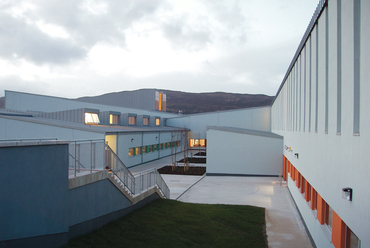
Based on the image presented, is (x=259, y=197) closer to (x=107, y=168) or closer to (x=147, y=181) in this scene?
(x=147, y=181)

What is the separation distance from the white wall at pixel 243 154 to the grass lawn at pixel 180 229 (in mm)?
12600

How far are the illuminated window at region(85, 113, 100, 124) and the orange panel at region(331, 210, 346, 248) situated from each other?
92.1 feet

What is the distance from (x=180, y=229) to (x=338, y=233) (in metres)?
5.21

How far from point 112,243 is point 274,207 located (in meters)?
11.2

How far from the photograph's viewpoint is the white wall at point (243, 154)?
89.5 feet

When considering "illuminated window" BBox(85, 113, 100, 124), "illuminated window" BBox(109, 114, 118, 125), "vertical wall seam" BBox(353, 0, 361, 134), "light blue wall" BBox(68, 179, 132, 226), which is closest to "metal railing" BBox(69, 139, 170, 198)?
"light blue wall" BBox(68, 179, 132, 226)

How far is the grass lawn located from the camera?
29.5 ft

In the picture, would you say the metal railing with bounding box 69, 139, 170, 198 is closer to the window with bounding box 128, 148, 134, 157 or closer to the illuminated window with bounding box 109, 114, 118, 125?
the window with bounding box 128, 148, 134, 157

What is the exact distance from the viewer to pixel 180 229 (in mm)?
10828

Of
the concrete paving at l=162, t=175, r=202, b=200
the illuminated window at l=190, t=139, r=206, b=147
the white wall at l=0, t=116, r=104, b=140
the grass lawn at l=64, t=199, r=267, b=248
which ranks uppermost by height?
the white wall at l=0, t=116, r=104, b=140

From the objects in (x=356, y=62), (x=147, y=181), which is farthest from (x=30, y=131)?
(x=356, y=62)

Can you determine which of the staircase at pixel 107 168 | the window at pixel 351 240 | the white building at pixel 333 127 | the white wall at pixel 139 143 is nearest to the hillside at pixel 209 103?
the white wall at pixel 139 143

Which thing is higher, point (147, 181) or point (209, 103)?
point (209, 103)

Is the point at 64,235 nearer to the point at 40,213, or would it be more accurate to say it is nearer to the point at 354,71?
the point at 40,213
